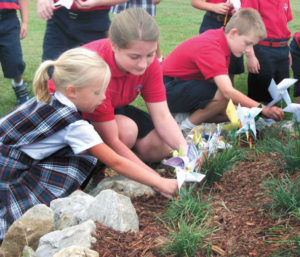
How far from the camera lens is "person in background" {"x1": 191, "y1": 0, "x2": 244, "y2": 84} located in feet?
14.9

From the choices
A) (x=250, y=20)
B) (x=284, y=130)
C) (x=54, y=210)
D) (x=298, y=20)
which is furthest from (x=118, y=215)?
(x=298, y=20)

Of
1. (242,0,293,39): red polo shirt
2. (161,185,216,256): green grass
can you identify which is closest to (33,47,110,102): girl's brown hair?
(161,185,216,256): green grass

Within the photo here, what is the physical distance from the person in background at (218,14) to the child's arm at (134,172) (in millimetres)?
2508

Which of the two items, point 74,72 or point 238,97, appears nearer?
point 74,72

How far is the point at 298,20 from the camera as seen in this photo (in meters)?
11.3

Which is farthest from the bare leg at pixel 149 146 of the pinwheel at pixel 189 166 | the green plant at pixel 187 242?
the green plant at pixel 187 242

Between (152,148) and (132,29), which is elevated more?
(132,29)

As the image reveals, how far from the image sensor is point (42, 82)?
2637 mm

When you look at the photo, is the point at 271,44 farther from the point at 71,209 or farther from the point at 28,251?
the point at 28,251

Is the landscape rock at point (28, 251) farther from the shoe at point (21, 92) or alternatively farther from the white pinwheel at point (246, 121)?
the shoe at point (21, 92)

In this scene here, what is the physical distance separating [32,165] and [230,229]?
4.22 feet

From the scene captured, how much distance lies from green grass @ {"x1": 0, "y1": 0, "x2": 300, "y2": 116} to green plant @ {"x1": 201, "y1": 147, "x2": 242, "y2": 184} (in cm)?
222

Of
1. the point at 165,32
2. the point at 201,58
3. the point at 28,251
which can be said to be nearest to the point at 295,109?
the point at 201,58

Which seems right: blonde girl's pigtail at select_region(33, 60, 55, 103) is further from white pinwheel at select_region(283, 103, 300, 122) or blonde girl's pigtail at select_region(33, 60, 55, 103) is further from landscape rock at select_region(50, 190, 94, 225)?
white pinwheel at select_region(283, 103, 300, 122)
